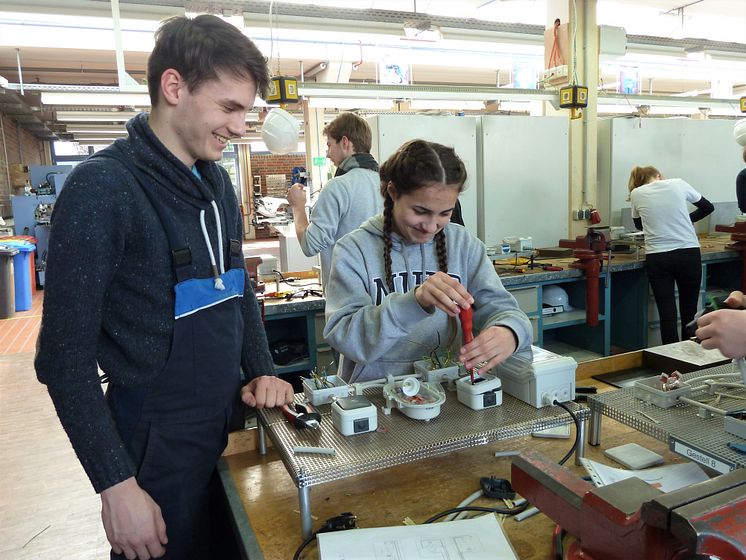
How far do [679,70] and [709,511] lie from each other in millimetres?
5945

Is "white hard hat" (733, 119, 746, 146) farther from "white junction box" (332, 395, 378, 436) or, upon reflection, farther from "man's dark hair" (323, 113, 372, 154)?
"white junction box" (332, 395, 378, 436)

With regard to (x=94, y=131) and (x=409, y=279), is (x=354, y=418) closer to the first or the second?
(x=409, y=279)

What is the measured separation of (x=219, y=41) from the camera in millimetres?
860

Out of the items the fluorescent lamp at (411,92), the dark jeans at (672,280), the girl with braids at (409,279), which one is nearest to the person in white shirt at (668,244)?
the dark jeans at (672,280)

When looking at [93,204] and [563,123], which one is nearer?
[93,204]

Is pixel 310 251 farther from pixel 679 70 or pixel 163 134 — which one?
pixel 679 70

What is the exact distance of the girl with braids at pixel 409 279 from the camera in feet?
3.76

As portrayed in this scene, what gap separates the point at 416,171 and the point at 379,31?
2666mm

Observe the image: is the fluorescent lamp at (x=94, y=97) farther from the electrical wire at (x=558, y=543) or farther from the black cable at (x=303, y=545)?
A: the electrical wire at (x=558, y=543)

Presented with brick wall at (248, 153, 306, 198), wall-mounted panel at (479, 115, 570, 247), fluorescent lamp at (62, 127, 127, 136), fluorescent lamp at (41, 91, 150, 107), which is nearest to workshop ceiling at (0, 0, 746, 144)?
fluorescent lamp at (41, 91, 150, 107)

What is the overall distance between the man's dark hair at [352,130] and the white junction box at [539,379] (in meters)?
1.64

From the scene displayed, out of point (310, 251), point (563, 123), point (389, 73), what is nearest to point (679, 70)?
point (563, 123)

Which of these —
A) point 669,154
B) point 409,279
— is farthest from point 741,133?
point 409,279

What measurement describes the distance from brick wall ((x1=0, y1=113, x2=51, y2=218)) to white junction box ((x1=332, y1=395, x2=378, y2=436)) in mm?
Answer: 8642
